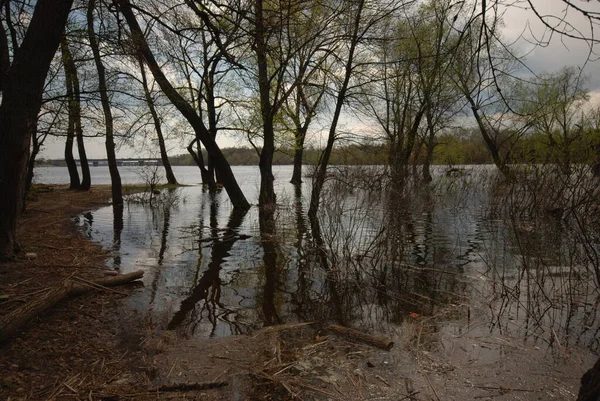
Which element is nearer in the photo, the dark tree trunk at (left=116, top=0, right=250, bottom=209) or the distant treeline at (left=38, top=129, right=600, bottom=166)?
the distant treeline at (left=38, top=129, right=600, bottom=166)

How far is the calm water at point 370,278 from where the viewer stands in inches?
199

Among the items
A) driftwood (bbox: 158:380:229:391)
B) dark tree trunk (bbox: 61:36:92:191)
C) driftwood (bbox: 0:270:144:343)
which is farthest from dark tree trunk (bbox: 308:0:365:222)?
dark tree trunk (bbox: 61:36:92:191)

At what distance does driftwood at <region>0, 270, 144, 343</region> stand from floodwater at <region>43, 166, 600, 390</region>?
1.50 ft

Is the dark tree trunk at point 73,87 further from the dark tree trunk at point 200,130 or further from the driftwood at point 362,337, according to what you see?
the driftwood at point 362,337

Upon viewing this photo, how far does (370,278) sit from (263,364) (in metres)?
3.24

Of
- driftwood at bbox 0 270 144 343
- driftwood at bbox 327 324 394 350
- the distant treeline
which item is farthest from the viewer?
the distant treeline

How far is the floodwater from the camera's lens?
192 inches

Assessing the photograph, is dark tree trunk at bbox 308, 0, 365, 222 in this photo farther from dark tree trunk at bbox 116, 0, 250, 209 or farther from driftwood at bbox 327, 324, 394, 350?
dark tree trunk at bbox 116, 0, 250, 209

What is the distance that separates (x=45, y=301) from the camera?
15.4ft

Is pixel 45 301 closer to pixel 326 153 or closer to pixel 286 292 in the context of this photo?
pixel 286 292

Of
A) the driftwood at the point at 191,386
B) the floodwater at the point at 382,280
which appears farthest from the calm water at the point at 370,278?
the driftwood at the point at 191,386

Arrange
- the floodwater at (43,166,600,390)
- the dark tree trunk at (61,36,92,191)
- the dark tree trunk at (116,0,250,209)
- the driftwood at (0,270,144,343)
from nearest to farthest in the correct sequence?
the driftwood at (0,270,144,343)
the floodwater at (43,166,600,390)
the dark tree trunk at (61,36,92,191)
the dark tree trunk at (116,0,250,209)

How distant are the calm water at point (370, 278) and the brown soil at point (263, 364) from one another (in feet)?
1.25

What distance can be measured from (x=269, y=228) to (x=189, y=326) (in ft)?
21.9
